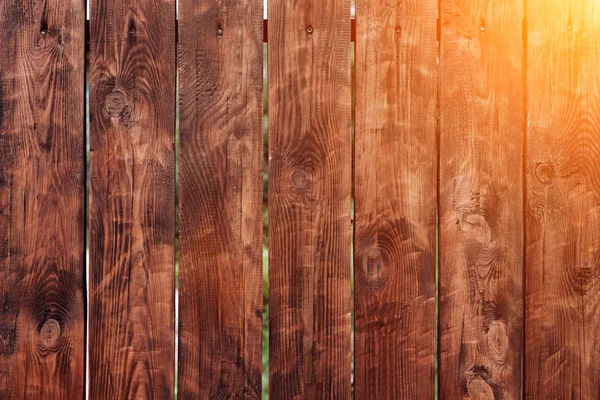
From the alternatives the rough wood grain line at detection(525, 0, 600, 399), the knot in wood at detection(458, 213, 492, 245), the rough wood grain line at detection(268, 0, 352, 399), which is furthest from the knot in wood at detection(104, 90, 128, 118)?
the rough wood grain line at detection(525, 0, 600, 399)

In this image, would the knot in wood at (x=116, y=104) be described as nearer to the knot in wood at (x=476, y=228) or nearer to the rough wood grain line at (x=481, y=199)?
the rough wood grain line at (x=481, y=199)

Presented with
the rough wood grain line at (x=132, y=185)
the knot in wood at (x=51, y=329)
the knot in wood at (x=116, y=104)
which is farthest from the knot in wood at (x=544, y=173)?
the knot in wood at (x=51, y=329)

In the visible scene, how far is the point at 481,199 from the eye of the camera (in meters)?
1.47

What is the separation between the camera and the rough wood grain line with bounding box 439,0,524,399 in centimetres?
147

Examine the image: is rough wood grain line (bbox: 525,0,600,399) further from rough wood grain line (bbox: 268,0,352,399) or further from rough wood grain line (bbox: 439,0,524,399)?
rough wood grain line (bbox: 268,0,352,399)

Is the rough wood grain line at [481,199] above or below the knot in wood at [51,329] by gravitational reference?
above

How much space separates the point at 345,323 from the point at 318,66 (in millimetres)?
724

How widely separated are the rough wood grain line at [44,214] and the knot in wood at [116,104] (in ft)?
0.25

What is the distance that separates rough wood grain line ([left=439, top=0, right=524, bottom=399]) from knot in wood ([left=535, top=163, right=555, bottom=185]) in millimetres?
50

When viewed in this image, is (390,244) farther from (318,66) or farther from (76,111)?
(76,111)

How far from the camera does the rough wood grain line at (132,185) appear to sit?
146 cm

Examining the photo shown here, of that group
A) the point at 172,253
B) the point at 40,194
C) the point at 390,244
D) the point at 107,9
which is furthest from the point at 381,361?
the point at 107,9

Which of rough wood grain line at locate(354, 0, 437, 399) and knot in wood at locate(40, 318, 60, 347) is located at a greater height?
rough wood grain line at locate(354, 0, 437, 399)

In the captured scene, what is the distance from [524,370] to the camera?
58.0 inches
